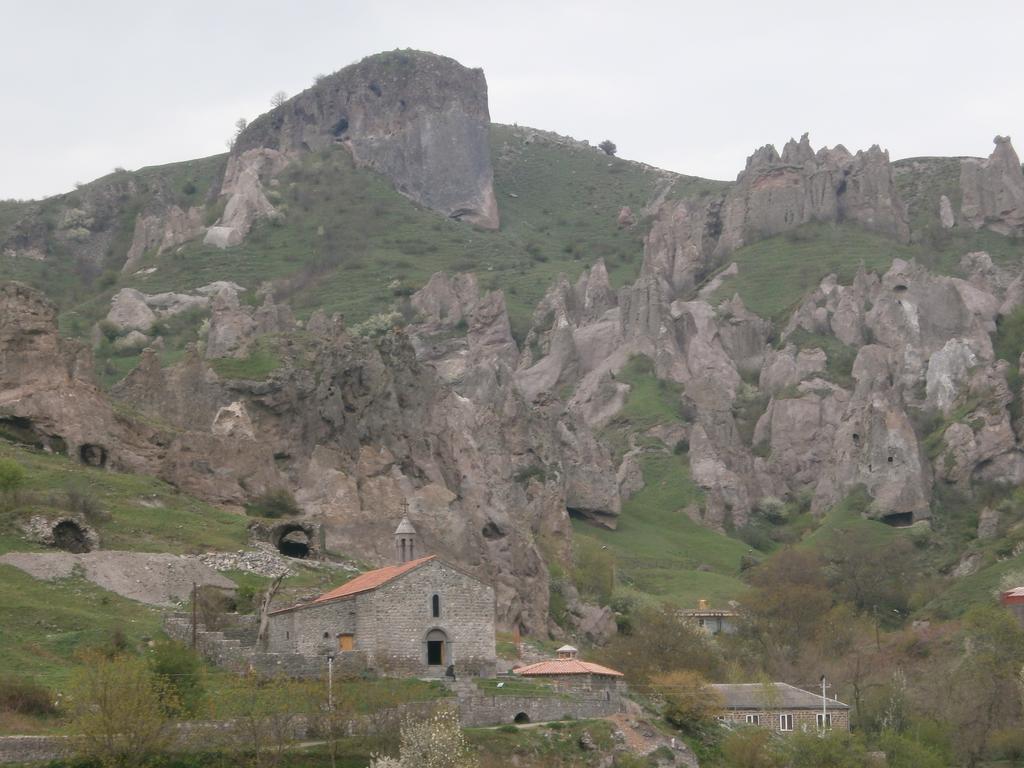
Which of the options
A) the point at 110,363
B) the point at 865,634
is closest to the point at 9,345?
the point at 865,634

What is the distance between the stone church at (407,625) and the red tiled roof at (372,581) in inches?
2.8

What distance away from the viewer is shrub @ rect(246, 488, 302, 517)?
89188mm

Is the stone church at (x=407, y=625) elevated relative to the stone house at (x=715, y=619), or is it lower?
elevated

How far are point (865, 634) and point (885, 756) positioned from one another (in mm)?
30478

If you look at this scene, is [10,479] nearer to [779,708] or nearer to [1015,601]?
[779,708]

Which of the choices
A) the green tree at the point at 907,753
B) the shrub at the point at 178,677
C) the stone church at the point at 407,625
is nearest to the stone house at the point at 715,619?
the green tree at the point at 907,753

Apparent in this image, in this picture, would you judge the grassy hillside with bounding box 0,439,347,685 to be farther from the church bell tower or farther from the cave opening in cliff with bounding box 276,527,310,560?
the church bell tower

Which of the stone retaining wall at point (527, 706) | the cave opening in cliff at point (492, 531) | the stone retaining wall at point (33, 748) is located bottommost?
the stone retaining wall at point (527, 706)

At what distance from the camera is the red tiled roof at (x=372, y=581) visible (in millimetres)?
66188

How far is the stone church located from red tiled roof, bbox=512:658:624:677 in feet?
8.18

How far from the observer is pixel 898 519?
445 ft

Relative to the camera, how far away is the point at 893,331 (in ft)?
536

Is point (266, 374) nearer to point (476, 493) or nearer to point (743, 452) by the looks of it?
point (476, 493)

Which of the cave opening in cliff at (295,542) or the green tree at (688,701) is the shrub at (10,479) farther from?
the green tree at (688,701)
